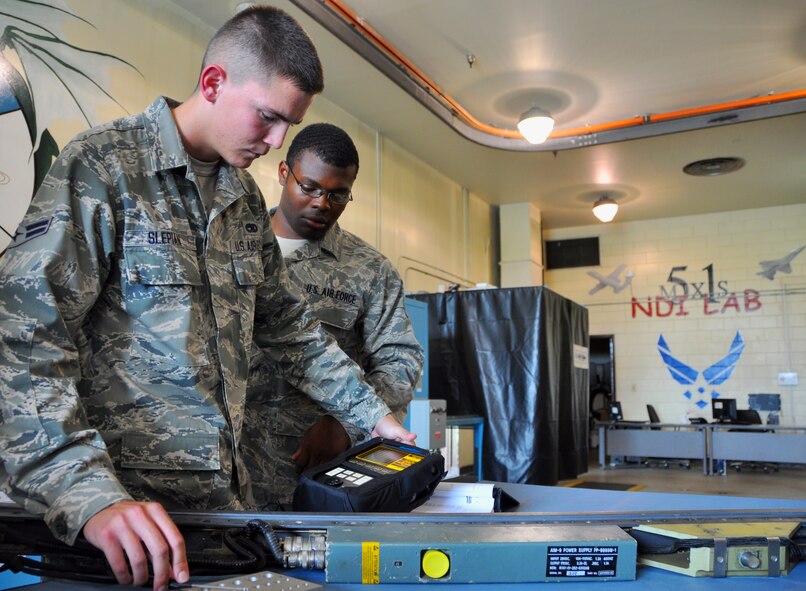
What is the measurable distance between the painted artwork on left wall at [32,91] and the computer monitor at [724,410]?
7.46m

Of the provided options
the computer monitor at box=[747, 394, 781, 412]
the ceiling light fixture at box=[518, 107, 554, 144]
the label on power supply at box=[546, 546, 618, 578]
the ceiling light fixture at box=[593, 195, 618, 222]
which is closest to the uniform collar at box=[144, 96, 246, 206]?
the label on power supply at box=[546, 546, 618, 578]

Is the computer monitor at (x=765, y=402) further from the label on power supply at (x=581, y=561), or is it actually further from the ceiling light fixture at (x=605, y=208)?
the label on power supply at (x=581, y=561)

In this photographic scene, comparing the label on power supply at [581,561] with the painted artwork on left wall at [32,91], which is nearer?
the label on power supply at [581,561]

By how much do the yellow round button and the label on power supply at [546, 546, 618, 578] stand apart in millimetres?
106

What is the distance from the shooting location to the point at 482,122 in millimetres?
6332

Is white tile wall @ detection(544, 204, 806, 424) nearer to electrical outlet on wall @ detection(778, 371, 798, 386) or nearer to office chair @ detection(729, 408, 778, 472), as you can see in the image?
electrical outlet on wall @ detection(778, 371, 798, 386)

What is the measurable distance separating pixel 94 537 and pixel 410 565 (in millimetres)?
308

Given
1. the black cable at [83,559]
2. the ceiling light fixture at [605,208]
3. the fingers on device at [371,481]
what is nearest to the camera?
the black cable at [83,559]

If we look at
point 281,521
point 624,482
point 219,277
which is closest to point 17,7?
point 219,277

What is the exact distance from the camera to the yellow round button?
0.67m

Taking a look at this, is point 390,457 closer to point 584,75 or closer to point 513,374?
point 513,374

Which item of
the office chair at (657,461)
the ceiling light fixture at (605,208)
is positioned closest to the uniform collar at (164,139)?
the ceiling light fixture at (605,208)

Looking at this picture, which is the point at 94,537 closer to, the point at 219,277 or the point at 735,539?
the point at 219,277

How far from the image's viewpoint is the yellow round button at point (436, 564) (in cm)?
67
